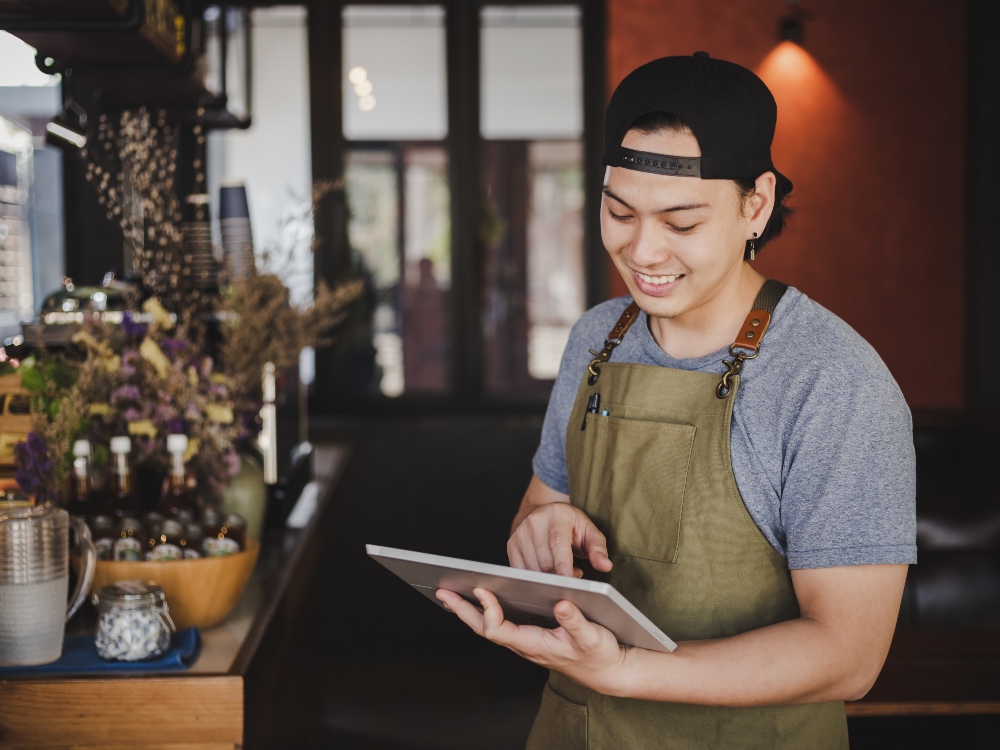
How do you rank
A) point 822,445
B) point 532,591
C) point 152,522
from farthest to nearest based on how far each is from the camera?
point 152,522 → point 822,445 → point 532,591

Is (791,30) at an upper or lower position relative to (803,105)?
upper

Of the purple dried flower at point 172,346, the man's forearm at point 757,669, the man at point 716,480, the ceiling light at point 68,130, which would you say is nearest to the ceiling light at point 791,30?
the ceiling light at point 68,130

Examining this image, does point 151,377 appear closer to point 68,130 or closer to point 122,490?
point 122,490

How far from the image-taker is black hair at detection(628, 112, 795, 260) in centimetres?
124

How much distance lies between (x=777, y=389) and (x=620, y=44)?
327 cm

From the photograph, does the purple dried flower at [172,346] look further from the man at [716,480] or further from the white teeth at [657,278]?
the white teeth at [657,278]

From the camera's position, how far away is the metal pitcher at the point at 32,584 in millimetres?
1325

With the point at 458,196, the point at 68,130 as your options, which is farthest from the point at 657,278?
the point at 458,196

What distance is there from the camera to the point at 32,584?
1337 mm

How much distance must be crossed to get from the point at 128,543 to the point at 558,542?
698 millimetres

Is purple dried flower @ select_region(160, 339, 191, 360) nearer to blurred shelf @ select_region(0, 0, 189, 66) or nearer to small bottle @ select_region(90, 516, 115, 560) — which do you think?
small bottle @ select_region(90, 516, 115, 560)

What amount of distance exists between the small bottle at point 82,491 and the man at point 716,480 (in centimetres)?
77

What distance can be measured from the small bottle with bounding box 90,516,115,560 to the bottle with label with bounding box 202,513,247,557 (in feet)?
0.47

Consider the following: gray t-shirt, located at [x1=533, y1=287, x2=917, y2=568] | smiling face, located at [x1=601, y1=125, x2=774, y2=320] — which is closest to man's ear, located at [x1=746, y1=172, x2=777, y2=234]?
smiling face, located at [x1=601, y1=125, x2=774, y2=320]
